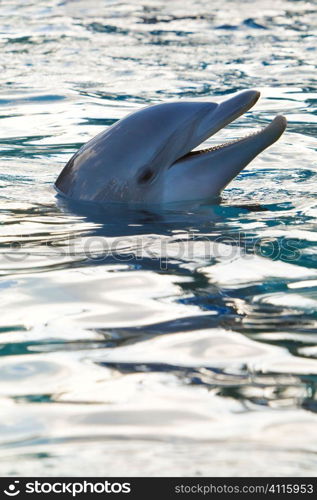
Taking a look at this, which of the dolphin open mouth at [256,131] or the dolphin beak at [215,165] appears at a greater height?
the dolphin open mouth at [256,131]

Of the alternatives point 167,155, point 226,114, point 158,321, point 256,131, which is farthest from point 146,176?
point 158,321

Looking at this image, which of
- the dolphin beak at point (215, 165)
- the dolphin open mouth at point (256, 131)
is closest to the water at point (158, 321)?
the dolphin beak at point (215, 165)

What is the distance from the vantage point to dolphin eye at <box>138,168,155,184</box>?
7.14 m

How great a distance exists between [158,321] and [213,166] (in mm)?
2613

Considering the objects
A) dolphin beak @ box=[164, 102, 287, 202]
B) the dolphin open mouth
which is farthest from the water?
the dolphin open mouth

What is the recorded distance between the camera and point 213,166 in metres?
7.09

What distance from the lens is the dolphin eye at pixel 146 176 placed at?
23.4 feet

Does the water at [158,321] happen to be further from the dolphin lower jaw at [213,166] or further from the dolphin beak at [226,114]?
the dolphin beak at [226,114]

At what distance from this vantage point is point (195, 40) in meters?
15.3

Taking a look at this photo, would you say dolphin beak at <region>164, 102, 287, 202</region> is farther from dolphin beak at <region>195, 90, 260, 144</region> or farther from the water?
the water

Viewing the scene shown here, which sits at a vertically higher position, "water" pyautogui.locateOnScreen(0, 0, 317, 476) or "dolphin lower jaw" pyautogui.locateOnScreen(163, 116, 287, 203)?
"dolphin lower jaw" pyautogui.locateOnScreen(163, 116, 287, 203)

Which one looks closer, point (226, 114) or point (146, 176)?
point (226, 114)

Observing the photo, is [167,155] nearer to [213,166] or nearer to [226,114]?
[213,166]

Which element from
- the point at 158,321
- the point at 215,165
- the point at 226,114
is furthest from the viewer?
the point at 215,165
